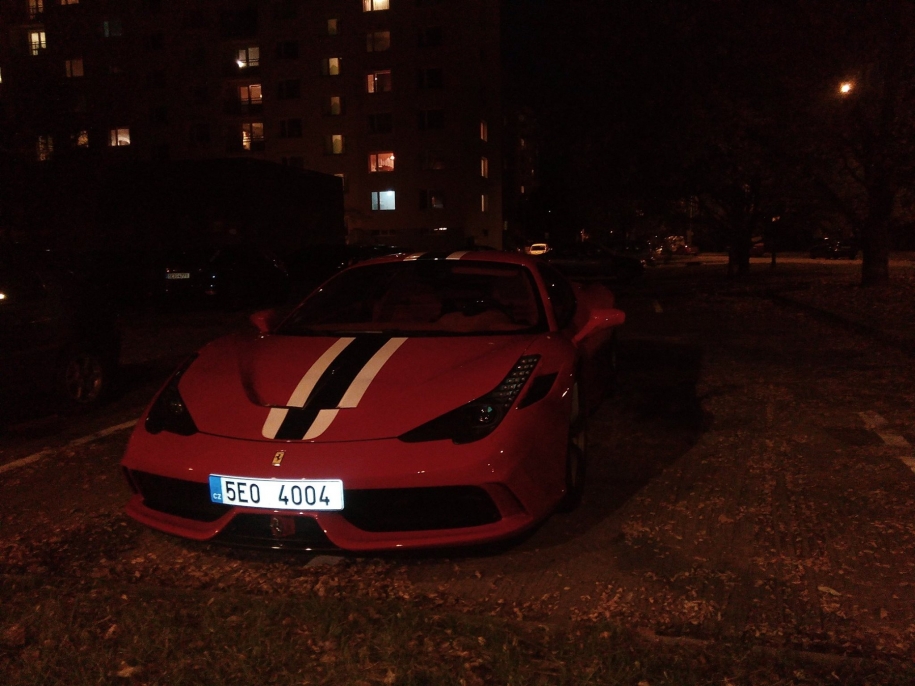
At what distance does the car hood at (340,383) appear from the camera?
3662 mm

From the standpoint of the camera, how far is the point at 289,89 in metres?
56.2

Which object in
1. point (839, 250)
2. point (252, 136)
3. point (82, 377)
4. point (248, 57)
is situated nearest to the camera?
point (82, 377)

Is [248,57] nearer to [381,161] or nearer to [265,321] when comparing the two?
[381,161]

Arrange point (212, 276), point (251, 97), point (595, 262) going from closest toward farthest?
1. point (212, 276)
2. point (595, 262)
3. point (251, 97)

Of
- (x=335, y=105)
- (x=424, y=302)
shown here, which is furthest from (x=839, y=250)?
(x=424, y=302)

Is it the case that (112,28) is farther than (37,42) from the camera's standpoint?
No

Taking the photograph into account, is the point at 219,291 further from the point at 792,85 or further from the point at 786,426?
the point at 786,426

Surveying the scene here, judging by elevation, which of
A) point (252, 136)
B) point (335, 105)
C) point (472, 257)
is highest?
point (335, 105)

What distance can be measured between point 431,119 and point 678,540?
5246 centimetres

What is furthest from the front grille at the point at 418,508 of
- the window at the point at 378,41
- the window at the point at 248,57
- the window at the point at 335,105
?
the window at the point at 248,57

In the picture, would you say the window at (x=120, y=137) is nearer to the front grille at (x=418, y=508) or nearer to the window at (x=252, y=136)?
the window at (x=252, y=136)

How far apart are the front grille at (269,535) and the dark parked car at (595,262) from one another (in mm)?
25062

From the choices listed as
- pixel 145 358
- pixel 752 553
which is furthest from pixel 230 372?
pixel 145 358

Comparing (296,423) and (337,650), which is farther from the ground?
(296,423)
